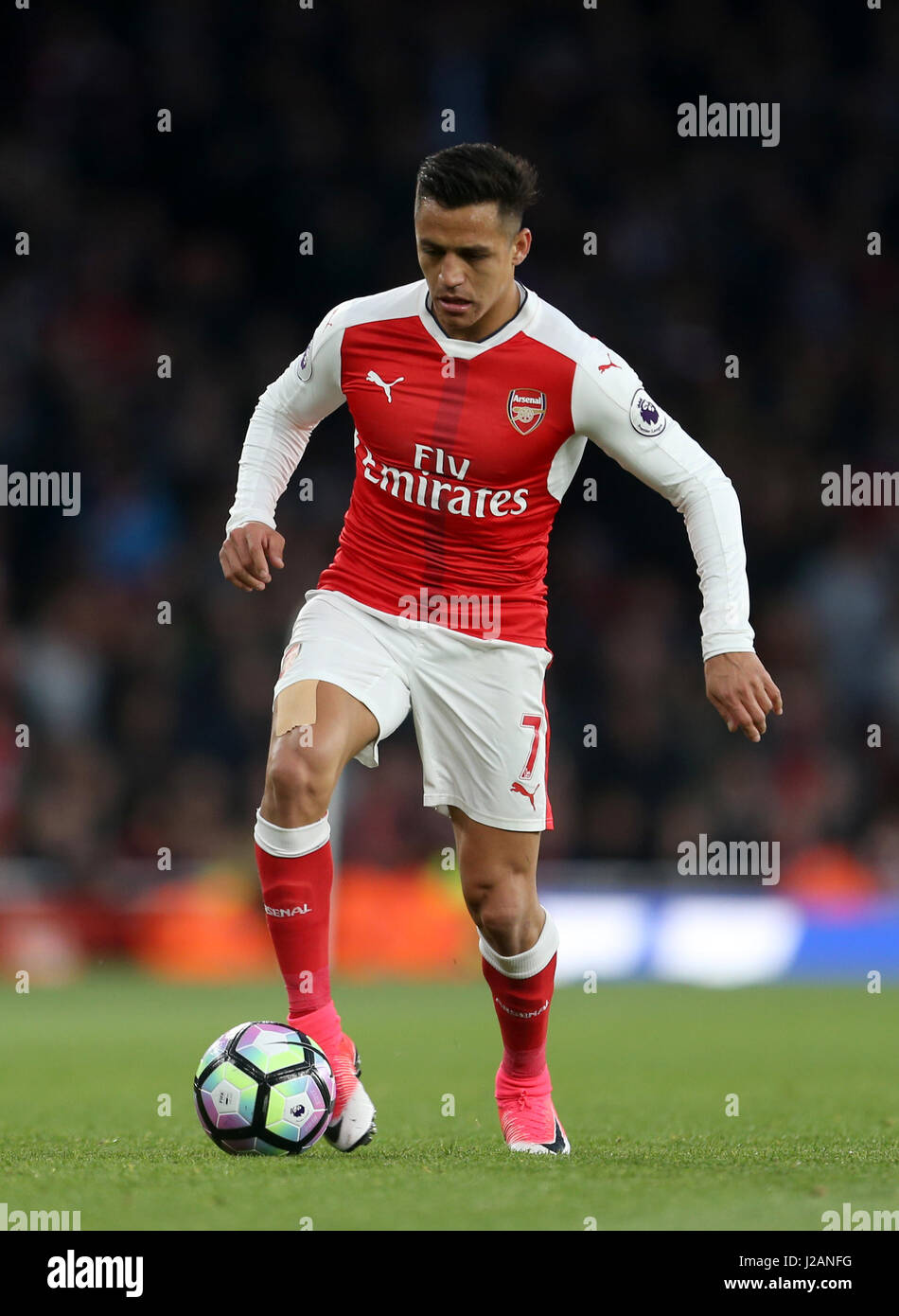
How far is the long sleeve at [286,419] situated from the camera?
17.9 feet

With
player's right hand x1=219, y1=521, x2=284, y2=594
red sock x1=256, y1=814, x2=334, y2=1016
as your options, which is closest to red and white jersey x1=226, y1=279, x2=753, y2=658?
player's right hand x1=219, y1=521, x2=284, y2=594

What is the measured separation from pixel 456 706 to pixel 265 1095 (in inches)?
46.5

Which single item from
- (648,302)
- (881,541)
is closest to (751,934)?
(881,541)

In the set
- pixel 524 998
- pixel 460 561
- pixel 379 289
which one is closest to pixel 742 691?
pixel 460 561

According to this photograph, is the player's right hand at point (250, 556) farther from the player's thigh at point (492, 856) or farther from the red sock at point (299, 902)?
the player's thigh at point (492, 856)

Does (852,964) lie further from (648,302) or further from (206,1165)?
(206,1165)

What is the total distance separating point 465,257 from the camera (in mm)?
5102

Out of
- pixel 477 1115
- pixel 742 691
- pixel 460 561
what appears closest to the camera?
pixel 742 691

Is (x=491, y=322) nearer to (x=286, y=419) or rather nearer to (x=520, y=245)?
(x=520, y=245)

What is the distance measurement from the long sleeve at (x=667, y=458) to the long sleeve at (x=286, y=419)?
2.34 ft

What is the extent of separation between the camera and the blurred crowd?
1260cm

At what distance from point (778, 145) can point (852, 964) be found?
7.16m

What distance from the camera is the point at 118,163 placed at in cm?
1509

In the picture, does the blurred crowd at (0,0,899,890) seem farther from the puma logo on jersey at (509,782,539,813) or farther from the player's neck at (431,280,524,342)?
the player's neck at (431,280,524,342)
